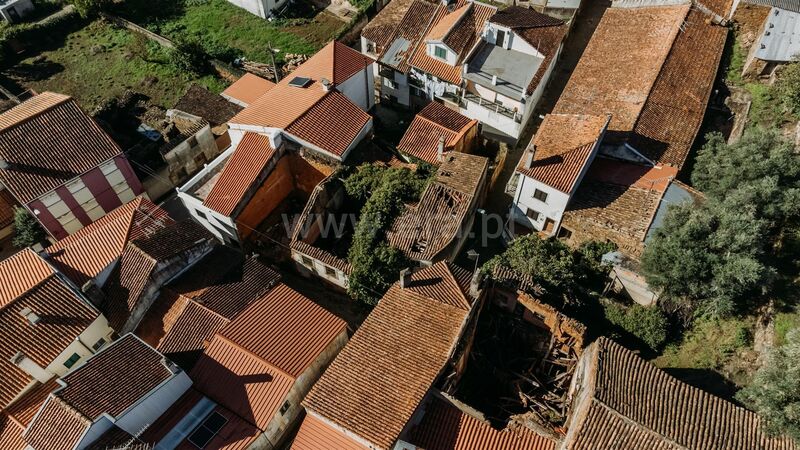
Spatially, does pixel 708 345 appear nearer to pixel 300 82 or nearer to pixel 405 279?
pixel 405 279

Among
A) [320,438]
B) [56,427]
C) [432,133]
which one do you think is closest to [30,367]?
[56,427]

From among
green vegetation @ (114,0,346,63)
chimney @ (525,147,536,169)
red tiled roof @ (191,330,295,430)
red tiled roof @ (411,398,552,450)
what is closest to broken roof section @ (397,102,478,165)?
chimney @ (525,147,536,169)

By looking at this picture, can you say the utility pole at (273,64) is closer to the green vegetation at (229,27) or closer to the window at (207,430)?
the green vegetation at (229,27)

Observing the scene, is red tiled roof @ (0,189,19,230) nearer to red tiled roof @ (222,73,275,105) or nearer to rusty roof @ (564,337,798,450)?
red tiled roof @ (222,73,275,105)

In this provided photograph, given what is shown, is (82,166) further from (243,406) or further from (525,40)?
(525,40)

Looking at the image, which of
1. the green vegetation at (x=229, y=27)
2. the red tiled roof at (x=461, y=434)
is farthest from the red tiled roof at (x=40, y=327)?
the green vegetation at (x=229, y=27)

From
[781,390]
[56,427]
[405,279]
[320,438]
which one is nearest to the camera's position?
[781,390]
